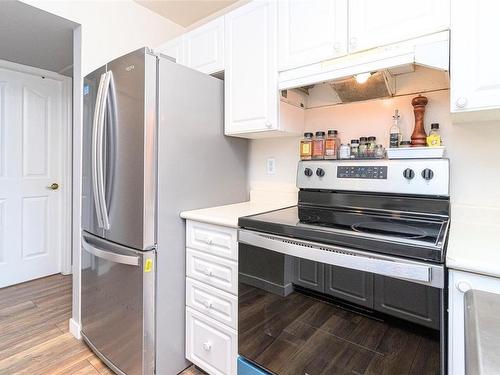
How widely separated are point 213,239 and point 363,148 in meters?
0.93

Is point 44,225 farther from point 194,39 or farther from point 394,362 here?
point 394,362

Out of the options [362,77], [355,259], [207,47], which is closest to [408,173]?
[362,77]

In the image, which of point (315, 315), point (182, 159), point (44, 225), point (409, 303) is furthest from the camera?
point (44, 225)

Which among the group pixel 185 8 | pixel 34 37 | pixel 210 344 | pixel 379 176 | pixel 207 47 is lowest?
pixel 210 344

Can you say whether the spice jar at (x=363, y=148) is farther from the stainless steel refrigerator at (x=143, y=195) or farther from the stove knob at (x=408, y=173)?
the stainless steel refrigerator at (x=143, y=195)

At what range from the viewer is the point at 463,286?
782 mm

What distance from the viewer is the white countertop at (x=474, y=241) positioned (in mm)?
761

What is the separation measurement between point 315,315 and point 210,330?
67cm

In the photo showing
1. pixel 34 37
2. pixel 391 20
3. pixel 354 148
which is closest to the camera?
pixel 391 20

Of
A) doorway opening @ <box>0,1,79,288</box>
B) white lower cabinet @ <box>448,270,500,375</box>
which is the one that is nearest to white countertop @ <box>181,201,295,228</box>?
white lower cabinet @ <box>448,270,500,375</box>

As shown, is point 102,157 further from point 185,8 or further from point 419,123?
point 419,123

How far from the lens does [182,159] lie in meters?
1.54

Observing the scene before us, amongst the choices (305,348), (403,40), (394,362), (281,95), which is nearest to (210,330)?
(305,348)

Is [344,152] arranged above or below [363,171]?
above
